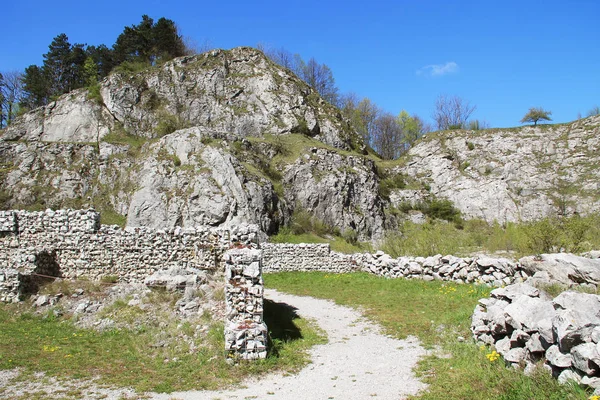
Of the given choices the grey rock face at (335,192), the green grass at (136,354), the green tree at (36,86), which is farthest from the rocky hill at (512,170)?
the green tree at (36,86)

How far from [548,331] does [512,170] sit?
157 ft

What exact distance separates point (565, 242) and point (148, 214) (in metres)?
28.6

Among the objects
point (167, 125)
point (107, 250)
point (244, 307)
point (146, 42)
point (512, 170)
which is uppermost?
point (146, 42)

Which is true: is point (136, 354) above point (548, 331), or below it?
below

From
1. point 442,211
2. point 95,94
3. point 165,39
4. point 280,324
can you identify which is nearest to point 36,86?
point 95,94

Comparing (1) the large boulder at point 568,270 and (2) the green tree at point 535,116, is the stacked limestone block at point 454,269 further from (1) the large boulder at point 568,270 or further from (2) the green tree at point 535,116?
(2) the green tree at point 535,116

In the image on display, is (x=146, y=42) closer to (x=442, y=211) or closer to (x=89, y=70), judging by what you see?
(x=89, y=70)

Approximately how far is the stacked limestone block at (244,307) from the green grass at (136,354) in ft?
1.00

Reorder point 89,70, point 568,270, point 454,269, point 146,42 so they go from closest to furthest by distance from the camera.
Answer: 1. point 568,270
2. point 454,269
3. point 89,70
4. point 146,42

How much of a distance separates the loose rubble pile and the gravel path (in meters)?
1.68

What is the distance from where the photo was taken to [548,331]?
6266 millimetres

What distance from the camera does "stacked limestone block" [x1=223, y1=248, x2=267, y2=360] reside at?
Result: 28.0ft

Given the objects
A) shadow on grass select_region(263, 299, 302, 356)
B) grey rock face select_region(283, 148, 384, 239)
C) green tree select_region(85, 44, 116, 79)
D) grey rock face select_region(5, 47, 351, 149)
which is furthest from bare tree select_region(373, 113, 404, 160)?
shadow on grass select_region(263, 299, 302, 356)

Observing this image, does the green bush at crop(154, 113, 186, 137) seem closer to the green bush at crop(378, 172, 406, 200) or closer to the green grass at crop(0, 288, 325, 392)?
the green bush at crop(378, 172, 406, 200)
